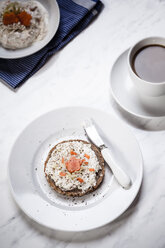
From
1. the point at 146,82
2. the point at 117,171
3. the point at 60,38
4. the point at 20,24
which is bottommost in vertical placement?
the point at 117,171

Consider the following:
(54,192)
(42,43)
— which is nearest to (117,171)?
(54,192)

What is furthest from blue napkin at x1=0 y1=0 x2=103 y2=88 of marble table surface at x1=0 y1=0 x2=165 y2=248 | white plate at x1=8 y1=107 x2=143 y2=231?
white plate at x1=8 y1=107 x2=143 y2=231

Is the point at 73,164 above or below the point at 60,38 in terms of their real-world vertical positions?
below

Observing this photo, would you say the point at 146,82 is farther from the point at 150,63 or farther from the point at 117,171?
the point at 117,171

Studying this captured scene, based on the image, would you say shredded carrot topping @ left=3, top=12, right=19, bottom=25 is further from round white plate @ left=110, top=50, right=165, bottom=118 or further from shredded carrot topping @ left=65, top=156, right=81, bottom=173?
shredded carrot topping @ left=65, top=156, right=81, bottom=173

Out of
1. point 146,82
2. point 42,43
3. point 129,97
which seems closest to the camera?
point 146,82

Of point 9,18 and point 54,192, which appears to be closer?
point 54,192

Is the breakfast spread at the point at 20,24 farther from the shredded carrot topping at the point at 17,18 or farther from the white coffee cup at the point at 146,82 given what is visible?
the white coffee cup at the point at 146,82
